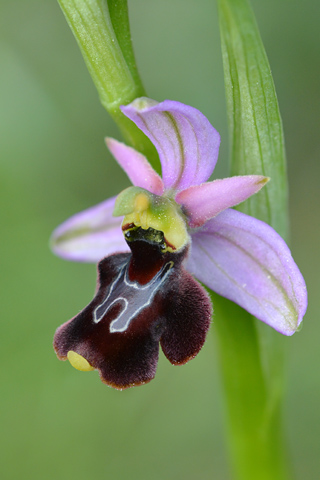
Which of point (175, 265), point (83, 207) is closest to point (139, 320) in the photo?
point (175, 265)

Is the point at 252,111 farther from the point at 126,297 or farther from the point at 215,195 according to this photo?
the point at 126,297

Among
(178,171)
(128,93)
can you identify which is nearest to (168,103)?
(128,93)

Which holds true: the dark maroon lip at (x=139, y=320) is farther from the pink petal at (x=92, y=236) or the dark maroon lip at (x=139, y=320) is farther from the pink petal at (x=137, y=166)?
the pink petal at (x=92, y=236)

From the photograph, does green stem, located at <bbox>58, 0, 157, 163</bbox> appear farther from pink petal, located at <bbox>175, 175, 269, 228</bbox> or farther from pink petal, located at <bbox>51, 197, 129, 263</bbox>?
pink petal, located at <bbox>51, 197, 129, 263</bbox>

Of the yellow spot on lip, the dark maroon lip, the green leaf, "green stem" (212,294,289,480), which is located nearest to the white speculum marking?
the dark maroon lip

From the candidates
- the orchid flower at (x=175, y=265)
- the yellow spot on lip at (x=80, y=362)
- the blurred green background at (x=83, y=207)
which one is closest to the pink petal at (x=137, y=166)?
the orchid flower at (x=175, y=265)

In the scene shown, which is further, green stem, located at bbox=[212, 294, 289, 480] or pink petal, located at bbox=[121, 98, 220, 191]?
green stem, located at bbox=[212, 294, 289, 480]

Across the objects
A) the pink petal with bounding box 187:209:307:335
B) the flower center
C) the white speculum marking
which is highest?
the flower center
